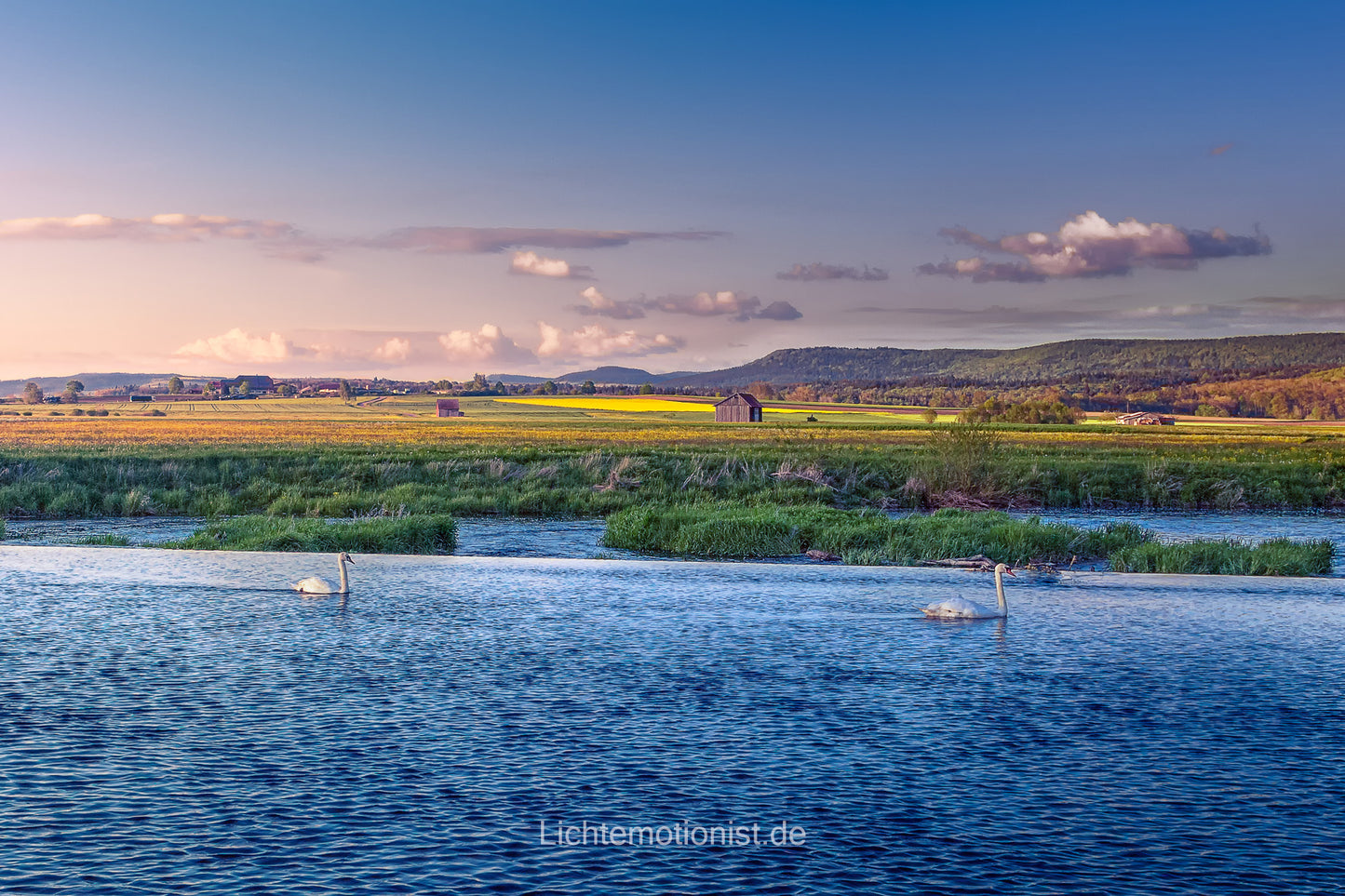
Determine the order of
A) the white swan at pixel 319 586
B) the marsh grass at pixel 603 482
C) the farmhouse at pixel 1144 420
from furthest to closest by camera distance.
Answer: the farmhouse at pixel 1144 420 < the marsh grass at pixel 603 482 < the white swan at pixel 319 586

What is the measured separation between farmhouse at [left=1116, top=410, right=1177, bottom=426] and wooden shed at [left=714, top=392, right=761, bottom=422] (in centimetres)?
4099

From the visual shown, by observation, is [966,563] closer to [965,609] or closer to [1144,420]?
[965,609]

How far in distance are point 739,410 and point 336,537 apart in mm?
100017

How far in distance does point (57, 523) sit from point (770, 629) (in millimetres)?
28226

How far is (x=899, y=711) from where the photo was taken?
12.7 metres

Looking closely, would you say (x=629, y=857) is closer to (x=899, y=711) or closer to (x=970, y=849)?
(x=970, y=849)

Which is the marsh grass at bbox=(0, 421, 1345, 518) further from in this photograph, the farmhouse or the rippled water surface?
the farmhouse

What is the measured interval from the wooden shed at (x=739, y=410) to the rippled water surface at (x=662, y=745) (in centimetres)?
10737

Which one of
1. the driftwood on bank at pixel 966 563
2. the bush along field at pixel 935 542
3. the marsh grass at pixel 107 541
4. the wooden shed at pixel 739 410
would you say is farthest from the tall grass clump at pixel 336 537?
the wooden shed at pixel 739 410

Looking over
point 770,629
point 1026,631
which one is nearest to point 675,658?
point 770,629

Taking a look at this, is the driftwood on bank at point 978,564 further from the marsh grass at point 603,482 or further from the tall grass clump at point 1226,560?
the marsh grass at point 603,482

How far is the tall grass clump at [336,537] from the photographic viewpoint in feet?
96.3

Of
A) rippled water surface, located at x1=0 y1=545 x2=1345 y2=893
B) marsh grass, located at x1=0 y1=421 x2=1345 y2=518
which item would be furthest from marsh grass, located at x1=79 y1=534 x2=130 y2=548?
rippled water surface, located at x1=0 y1=545 x2=1345 y2=893

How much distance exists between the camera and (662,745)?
11.4 m
